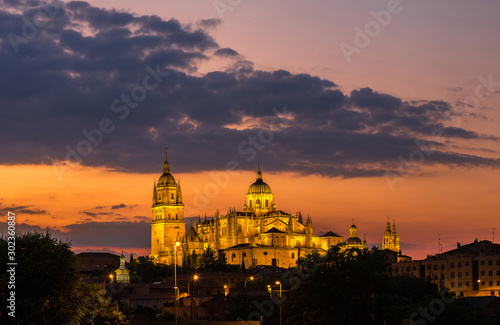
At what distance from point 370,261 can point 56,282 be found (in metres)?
21.7

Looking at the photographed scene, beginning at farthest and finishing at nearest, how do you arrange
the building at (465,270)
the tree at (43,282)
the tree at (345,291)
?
the building at (465,270), the tree at (345,291), the tree at (43,282)

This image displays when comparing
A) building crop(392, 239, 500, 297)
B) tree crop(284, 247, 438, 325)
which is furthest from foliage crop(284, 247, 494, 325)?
building crop(392, 239, 500, 297)

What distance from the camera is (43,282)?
2188 inches

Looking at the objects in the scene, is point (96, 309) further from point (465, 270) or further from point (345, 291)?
point (465, 270)

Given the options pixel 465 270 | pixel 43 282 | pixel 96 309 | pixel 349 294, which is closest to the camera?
pixel 43 282

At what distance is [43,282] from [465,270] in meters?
105

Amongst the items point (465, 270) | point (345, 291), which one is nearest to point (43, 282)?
point (345, 291)

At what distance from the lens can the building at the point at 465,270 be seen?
141250 millimetres

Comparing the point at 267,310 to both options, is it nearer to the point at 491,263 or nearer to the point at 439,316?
the point at 439,316

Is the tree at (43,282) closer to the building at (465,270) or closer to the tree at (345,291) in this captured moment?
the tree at (345,291)

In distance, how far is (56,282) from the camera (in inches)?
2222

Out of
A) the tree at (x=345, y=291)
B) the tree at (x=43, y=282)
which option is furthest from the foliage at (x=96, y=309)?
the tree at (x=345, y=291)

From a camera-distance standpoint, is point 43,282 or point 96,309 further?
point 96,309

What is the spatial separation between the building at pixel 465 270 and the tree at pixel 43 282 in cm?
8365
